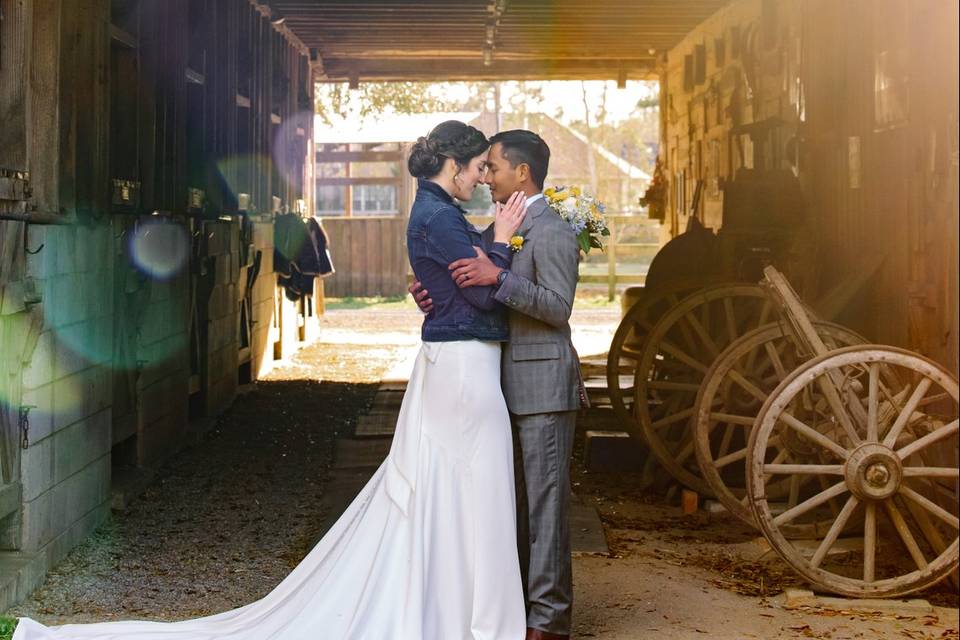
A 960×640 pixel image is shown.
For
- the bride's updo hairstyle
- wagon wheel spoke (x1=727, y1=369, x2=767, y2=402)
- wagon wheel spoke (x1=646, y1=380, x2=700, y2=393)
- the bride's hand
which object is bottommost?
wagon wheel spoke (x1=646, y1=380, x2=700, y2=393)

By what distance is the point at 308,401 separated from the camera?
12086mm

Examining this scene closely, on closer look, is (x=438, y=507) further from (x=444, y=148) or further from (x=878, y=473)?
(x=878, y=473)

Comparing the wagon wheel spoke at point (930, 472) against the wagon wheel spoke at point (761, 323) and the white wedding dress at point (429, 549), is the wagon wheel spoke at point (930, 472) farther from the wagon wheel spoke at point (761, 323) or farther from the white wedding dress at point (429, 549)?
the white wedding dress at point (429, 549)

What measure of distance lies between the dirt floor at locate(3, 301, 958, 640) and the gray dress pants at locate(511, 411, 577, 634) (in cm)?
41

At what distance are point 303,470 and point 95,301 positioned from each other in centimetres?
241

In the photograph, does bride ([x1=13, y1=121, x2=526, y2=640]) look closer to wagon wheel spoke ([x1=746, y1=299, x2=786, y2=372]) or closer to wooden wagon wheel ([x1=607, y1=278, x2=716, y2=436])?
wagon wheel spoke ([x1=746, y1=299, x2=786, y2=372])

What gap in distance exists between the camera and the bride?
480 cm

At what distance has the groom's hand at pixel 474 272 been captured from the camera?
4.80 meters

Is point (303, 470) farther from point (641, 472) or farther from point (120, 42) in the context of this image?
point (120, 42)

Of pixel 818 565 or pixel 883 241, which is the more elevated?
pixel 883 241

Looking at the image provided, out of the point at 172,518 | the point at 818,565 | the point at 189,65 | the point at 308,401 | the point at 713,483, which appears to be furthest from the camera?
the point at 308,401

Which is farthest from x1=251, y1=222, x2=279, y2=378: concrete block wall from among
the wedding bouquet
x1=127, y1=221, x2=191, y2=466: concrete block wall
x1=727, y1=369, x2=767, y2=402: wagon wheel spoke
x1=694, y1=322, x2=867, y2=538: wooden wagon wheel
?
the wedding bouquet

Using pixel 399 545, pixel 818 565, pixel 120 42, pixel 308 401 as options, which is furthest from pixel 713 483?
pixel 308 401

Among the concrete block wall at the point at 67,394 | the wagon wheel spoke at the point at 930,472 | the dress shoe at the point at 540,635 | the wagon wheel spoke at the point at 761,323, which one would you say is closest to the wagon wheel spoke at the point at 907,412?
the wagon wheel spoke at the point at 930,472
